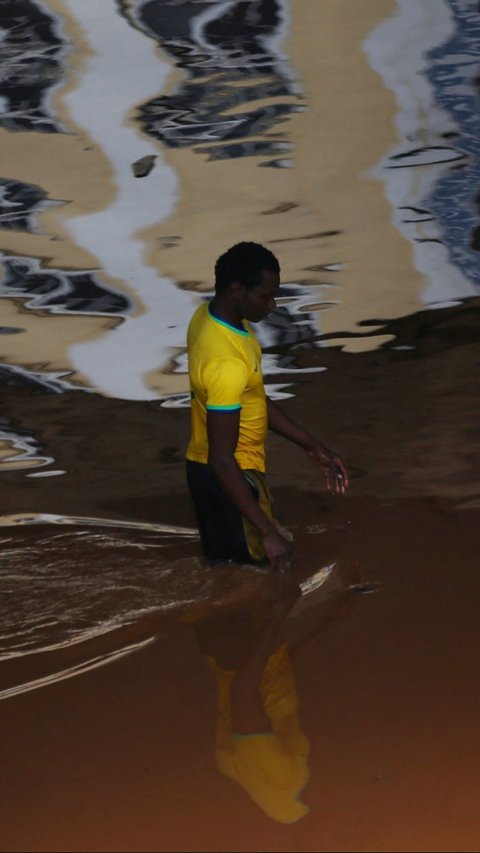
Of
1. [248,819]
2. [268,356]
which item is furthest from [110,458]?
[248,819]

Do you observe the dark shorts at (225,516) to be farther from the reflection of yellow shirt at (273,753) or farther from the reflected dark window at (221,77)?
the reflected dark window at (221,77)

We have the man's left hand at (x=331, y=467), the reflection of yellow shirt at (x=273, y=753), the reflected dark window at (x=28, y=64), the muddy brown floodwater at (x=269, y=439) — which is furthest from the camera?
the reflected dark window at (x=28, y=64)

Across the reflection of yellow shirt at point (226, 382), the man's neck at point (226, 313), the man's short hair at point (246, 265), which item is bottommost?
the reflection of yellow shirt at point (226, 382)

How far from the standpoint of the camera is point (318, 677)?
129 inches

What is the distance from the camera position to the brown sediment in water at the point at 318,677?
2586mm

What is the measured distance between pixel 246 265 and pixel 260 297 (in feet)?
0.34

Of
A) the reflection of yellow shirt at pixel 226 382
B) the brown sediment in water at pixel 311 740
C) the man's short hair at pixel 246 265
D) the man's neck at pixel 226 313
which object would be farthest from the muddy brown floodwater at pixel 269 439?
the man's short hair at pixel 246 265

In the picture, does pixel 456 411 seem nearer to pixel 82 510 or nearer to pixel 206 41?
pixel 82 510

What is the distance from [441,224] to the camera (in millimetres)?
8055

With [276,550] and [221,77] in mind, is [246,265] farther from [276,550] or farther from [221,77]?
[221,77]

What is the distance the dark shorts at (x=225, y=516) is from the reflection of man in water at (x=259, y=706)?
0.63ft

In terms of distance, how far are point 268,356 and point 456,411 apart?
1248 mm

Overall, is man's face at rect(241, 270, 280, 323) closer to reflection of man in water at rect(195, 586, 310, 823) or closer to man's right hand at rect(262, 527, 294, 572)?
man's right hand at rect(262, 527, 294, 572)

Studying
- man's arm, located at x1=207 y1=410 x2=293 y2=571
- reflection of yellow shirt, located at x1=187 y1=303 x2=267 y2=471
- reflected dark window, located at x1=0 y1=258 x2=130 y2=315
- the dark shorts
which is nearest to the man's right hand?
man's arm, located at x1=207 y1=410 x2=293 y2=571
